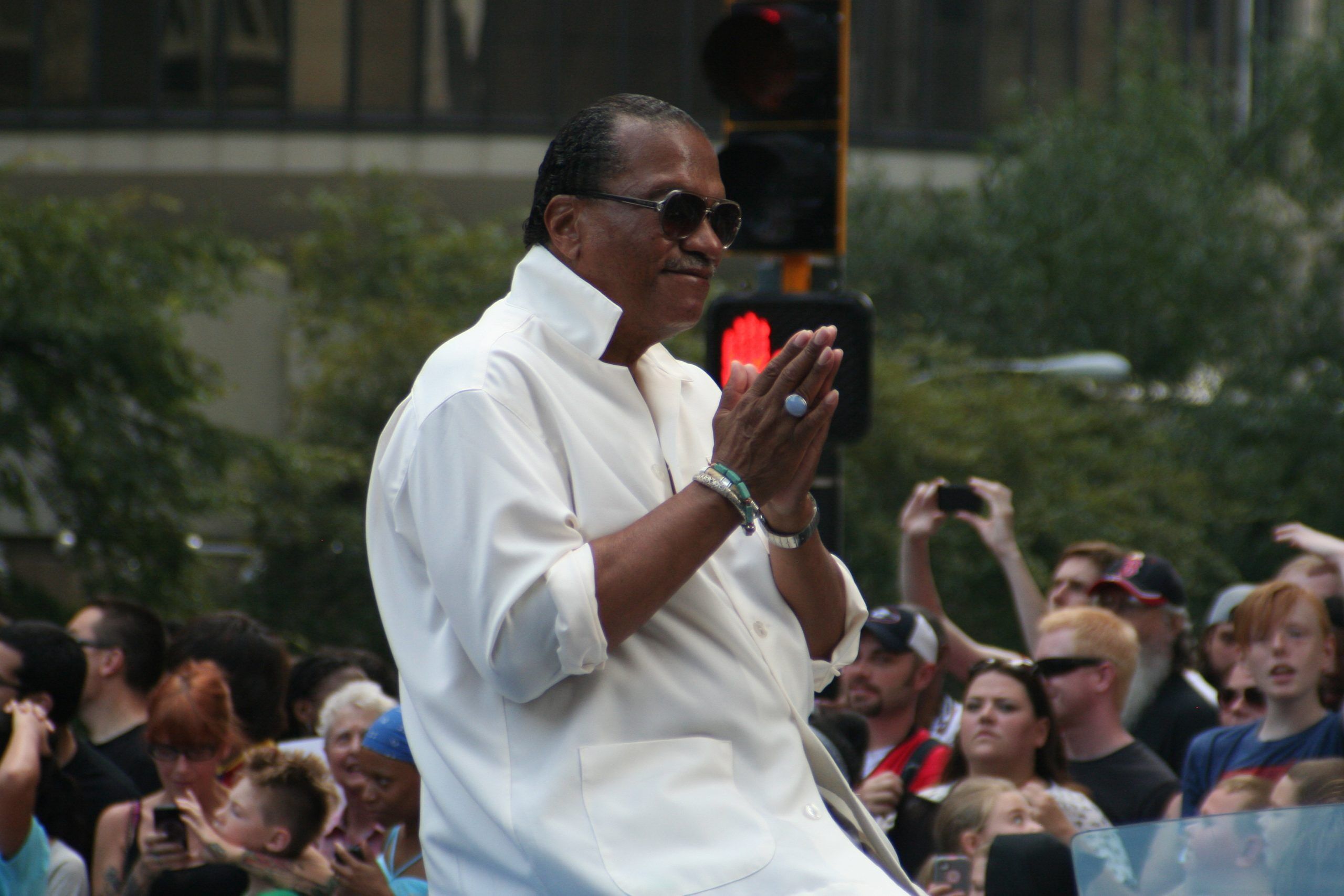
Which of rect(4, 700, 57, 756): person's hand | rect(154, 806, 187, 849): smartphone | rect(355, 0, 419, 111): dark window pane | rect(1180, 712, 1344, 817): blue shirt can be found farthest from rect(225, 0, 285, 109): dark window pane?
rect(1180, 712, 1344, 817): blue shirt

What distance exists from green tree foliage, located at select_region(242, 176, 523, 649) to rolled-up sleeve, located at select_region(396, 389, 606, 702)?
52.9ft

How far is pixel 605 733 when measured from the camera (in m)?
2.37

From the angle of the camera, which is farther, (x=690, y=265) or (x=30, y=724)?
(x=30, y=724)

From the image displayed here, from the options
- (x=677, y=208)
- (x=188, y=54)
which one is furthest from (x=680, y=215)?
(x=188, y=54)

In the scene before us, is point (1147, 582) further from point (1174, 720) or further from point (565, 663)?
point (565, 663)

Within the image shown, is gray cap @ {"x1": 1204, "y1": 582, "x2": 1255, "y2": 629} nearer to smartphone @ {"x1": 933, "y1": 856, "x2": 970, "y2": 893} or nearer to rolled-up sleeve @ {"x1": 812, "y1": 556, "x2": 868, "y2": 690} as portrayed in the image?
smartphone @ {"x1": 933, "y1": 856, "x2": 970, "y2": 893}

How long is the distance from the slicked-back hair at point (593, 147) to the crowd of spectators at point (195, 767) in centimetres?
227

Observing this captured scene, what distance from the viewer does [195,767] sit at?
217 inches

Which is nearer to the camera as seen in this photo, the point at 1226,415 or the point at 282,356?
the point at 1226,415

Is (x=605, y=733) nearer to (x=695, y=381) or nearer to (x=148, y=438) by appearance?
(x=695, y=381)

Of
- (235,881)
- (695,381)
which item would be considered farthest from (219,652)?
(695,381)

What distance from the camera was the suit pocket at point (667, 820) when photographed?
2291 mm

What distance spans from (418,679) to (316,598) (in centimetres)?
2122

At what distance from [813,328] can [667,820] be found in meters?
3.73
